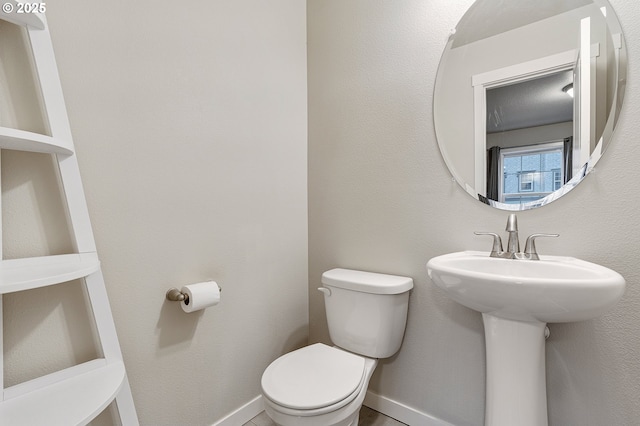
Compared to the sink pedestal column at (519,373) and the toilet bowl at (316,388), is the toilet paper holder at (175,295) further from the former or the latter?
the sink pedestal column at (519,373)

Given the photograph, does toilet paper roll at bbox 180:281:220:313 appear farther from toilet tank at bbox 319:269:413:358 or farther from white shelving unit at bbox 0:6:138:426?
toilet tank at bbox 319:269:413:358

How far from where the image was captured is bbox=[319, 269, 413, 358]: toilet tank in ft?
4.65

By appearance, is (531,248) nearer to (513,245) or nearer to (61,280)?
(513,245)

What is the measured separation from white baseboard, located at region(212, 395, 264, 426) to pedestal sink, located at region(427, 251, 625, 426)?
41.4 inches

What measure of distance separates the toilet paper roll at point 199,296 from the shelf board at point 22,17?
0.93 metres

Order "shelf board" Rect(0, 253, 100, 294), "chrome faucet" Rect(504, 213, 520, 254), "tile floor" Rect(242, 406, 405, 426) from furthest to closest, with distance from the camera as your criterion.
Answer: "tile floor" Rect(242, 406, 405, 426) < "chrome faucet" Rect(504, 213, 520, 254) < "shelf board" Rect(0, 253, 100, 294)

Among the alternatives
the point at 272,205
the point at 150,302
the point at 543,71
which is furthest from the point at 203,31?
the point at 543,71

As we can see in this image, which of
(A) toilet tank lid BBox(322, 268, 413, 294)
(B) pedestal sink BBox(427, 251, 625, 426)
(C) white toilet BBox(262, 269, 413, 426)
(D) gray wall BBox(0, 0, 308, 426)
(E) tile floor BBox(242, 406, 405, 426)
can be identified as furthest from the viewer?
(E) tile floor BBox(242, 406, 405, 426)

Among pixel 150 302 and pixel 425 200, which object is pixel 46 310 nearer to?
pixel 150 302

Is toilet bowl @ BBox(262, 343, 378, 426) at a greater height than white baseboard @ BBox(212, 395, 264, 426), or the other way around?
toilet bowl @ BBox(262, 343, 378, 426)

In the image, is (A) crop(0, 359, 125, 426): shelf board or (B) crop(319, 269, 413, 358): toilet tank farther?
(B) crop(319, 269, 413, 358): toilet tank

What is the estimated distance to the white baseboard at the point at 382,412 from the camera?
1467mm

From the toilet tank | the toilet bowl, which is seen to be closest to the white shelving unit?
the toilet bowl

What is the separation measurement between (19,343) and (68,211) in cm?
40
